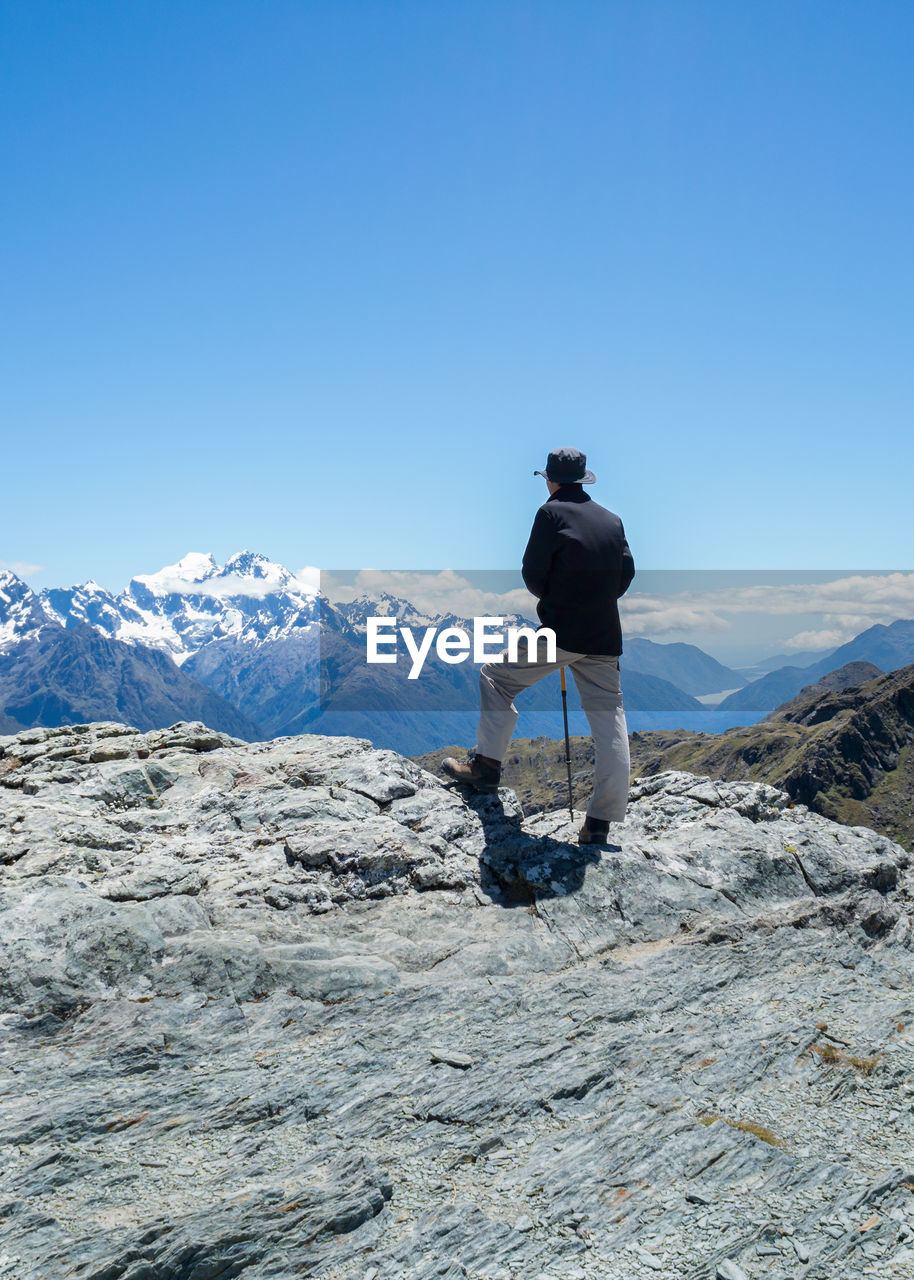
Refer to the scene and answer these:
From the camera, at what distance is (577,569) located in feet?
41.2

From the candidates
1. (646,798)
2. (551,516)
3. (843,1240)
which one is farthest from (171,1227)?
(646,798)

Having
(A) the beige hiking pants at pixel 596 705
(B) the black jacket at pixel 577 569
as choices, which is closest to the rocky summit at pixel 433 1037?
(A) the beige hiking pants at pixel 596 705

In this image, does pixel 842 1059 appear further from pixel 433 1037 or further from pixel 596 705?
pixel 596 705

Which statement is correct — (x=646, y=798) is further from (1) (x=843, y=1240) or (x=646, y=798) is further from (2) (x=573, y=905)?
(1) (x=843, y=1240)

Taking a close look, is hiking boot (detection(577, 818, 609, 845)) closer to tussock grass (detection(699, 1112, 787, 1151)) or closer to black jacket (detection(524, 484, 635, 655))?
black jacket (detection(524, 484, 635, 655))

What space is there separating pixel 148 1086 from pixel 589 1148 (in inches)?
170

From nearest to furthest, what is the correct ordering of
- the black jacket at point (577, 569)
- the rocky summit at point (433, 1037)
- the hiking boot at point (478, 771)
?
1. the rocky summit at point (433, 1037)
2. the black jacket at point (577, 569)
3. the hiking boot at point (478, 771)

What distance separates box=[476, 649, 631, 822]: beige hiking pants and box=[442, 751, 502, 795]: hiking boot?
0.91 meters

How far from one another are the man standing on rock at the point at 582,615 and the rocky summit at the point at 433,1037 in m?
1.49

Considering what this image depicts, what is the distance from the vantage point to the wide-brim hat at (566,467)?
42.2 feet

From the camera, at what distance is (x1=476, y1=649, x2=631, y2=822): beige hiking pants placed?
13.1m

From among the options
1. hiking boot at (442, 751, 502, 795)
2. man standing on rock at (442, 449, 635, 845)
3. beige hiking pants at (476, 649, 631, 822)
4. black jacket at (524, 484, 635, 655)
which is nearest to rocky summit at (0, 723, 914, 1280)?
hiking boot at (442, 751, 502, 795)

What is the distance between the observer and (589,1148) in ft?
23.9

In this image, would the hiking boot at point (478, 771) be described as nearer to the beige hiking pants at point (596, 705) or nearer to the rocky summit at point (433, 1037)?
the rocky summit at point (433, 1037)
